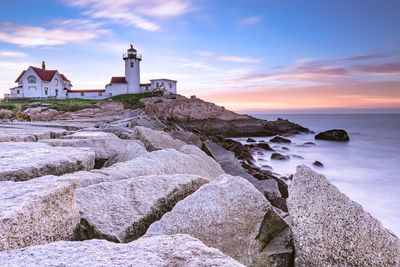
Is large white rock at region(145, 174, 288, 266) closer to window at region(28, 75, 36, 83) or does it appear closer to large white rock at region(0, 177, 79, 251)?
large white rock at region(0, 177, 79, 251)

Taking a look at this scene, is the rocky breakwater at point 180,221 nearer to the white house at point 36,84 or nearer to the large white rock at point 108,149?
the large white rock at point 108,149

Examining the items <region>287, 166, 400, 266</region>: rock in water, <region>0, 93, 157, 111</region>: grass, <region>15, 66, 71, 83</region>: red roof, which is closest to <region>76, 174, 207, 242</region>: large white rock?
<region>287, 166, 400, 266</region>: rock in water

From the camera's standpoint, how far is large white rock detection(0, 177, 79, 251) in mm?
1947

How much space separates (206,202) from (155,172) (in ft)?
4.07

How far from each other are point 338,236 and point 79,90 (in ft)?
189

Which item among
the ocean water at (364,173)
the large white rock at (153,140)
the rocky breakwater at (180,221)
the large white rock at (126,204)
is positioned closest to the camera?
the rocky breakwater at (180,221)

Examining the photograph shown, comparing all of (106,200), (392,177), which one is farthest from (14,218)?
(392,177)

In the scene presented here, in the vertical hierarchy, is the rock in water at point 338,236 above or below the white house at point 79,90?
below

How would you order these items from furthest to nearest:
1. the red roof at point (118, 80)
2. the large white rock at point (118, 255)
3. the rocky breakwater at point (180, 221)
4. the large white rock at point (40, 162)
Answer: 1. the red roof at point (118, 80)
2. the large white rock at point (40, 162)
3. the rocky breakwater at point (180, 221)
4. the large white rock at point (118, 255)

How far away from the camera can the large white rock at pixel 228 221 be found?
2660 millimetres

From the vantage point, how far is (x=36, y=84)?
51750 mm

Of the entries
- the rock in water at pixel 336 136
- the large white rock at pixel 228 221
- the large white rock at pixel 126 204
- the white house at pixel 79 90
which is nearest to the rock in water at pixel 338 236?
the large white rock at pixel 228 221

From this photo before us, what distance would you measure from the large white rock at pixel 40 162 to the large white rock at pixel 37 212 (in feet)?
1.75

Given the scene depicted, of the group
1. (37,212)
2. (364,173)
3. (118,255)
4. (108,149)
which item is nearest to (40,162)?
(37,212)
